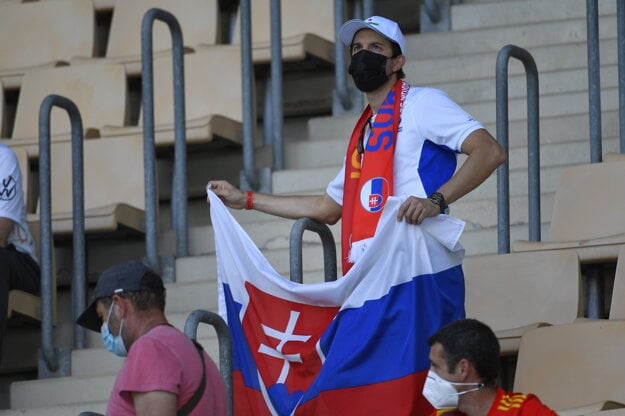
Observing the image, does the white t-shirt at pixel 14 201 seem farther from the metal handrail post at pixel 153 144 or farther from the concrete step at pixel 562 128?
the concrete step at pixel 562 128

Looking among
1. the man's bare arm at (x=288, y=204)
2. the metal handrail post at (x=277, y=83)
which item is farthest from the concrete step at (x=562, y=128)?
the man's bare arm at (x=288, y=204)

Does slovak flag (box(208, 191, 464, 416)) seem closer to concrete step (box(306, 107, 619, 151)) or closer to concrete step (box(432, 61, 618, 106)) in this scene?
concrete step (box(306, 107, 619, 151))

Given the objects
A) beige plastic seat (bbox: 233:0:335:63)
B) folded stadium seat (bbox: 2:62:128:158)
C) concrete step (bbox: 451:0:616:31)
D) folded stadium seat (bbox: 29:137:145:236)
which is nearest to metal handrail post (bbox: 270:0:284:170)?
beige plastic seat (bbox: 233:0:335:63)

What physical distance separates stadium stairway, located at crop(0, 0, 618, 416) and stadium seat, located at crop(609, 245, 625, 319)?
855mm

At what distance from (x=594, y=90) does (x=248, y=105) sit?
4.47 ft

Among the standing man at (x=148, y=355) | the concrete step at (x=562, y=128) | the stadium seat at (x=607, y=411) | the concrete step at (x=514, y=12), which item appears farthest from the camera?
the concrete step at (x=514, y=12)

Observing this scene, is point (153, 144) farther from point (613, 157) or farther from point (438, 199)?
point (438, 199)

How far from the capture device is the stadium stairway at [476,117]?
20.2ft

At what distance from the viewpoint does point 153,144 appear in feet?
21.3

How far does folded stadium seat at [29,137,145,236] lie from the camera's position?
6.85 m

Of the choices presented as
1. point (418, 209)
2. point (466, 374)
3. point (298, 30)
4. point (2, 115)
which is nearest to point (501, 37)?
point (298, 30)

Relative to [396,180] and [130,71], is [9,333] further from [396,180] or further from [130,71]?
[396,180]

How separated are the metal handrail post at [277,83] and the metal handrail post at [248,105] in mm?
86

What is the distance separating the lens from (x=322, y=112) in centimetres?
734
